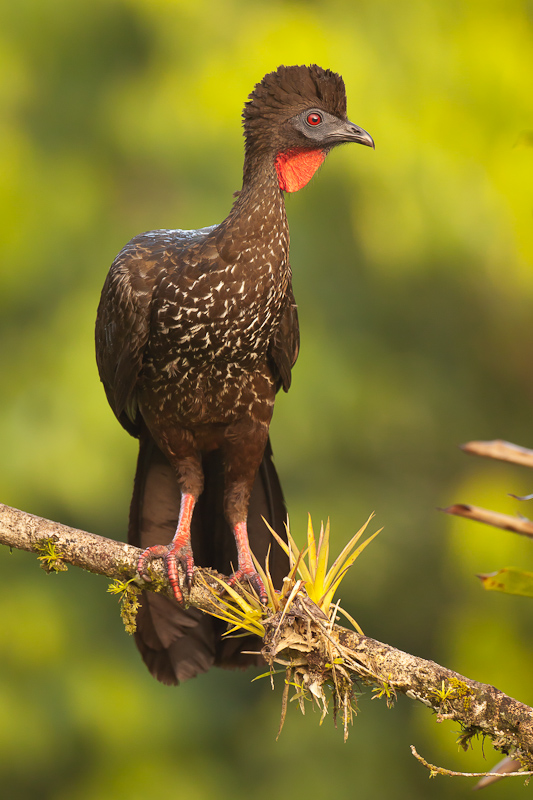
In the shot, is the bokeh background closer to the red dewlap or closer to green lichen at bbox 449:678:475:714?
the red dewlap

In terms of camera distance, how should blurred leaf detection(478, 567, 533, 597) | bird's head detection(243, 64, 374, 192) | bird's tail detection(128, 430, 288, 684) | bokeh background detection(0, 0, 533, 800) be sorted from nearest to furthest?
blurred leaf detection(478, 567, 533, 597)
bird's head detection(243, 64, 374, 192)
bird's tail detection(128, 430, 288, 684)
bokeh background detection(0, 0, 533, 800)

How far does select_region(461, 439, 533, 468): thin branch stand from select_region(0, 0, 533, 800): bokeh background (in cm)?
429

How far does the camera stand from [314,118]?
268 centimetres

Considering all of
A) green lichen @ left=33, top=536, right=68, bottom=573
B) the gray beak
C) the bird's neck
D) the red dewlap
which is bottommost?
green lichen @ left=33, top=536, right=68, bottom=573

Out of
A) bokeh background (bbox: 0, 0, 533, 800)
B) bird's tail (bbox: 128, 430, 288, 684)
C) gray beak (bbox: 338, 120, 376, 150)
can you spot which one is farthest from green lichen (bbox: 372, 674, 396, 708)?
bokeh background (bbox: 0, 0, 533, 800)

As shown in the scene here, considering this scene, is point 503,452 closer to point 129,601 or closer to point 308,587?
point 308,587

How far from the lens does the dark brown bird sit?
8.54 feet

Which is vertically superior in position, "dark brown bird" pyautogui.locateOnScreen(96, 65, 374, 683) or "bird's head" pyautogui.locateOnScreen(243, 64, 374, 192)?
"bird's head" pyautogui.locateOnScreen(243, 64, 374, 192)

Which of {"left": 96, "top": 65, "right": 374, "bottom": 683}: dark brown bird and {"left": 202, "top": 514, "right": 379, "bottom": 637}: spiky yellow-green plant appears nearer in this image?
{"left": 202, "top": 514, "right": 379, "bottom": 637}: spiky yellow-green plant

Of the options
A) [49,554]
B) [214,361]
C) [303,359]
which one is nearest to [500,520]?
[49,554]

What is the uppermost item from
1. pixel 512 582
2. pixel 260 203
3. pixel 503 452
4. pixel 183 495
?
pixel 260 203

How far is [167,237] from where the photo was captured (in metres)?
2.95

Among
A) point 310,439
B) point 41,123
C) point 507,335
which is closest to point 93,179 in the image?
point 41,123

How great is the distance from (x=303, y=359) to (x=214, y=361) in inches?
115
